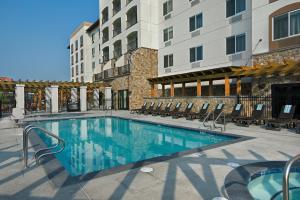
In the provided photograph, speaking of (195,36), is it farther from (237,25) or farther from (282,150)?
(282,150)

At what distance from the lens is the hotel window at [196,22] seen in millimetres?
23445

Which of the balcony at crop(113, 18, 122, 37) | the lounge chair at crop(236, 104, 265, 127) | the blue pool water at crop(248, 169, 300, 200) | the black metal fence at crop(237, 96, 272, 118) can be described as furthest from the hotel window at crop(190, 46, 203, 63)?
the blue pool water at crop(248, 169, 300, 200)

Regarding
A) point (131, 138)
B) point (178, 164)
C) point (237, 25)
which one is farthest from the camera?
point (237, 25)

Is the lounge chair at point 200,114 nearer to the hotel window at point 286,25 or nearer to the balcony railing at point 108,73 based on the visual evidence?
the hotel window at point 286,25

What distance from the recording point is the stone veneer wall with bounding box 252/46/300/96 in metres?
14.4

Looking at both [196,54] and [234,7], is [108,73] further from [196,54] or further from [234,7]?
[234,7]

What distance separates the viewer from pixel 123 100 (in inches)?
1212

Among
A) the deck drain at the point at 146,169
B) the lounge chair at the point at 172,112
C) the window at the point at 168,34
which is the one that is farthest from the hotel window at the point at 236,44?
the deck drain at the point at 146,169

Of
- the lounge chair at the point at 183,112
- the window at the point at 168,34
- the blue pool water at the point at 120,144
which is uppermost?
the window at the point at 168,34

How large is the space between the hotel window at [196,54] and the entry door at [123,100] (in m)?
9.83

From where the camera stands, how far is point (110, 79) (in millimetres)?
33281

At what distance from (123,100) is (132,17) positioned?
38.1 feet

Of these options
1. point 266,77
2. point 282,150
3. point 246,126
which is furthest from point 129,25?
point 282,150

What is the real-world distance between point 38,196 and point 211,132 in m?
9.12
